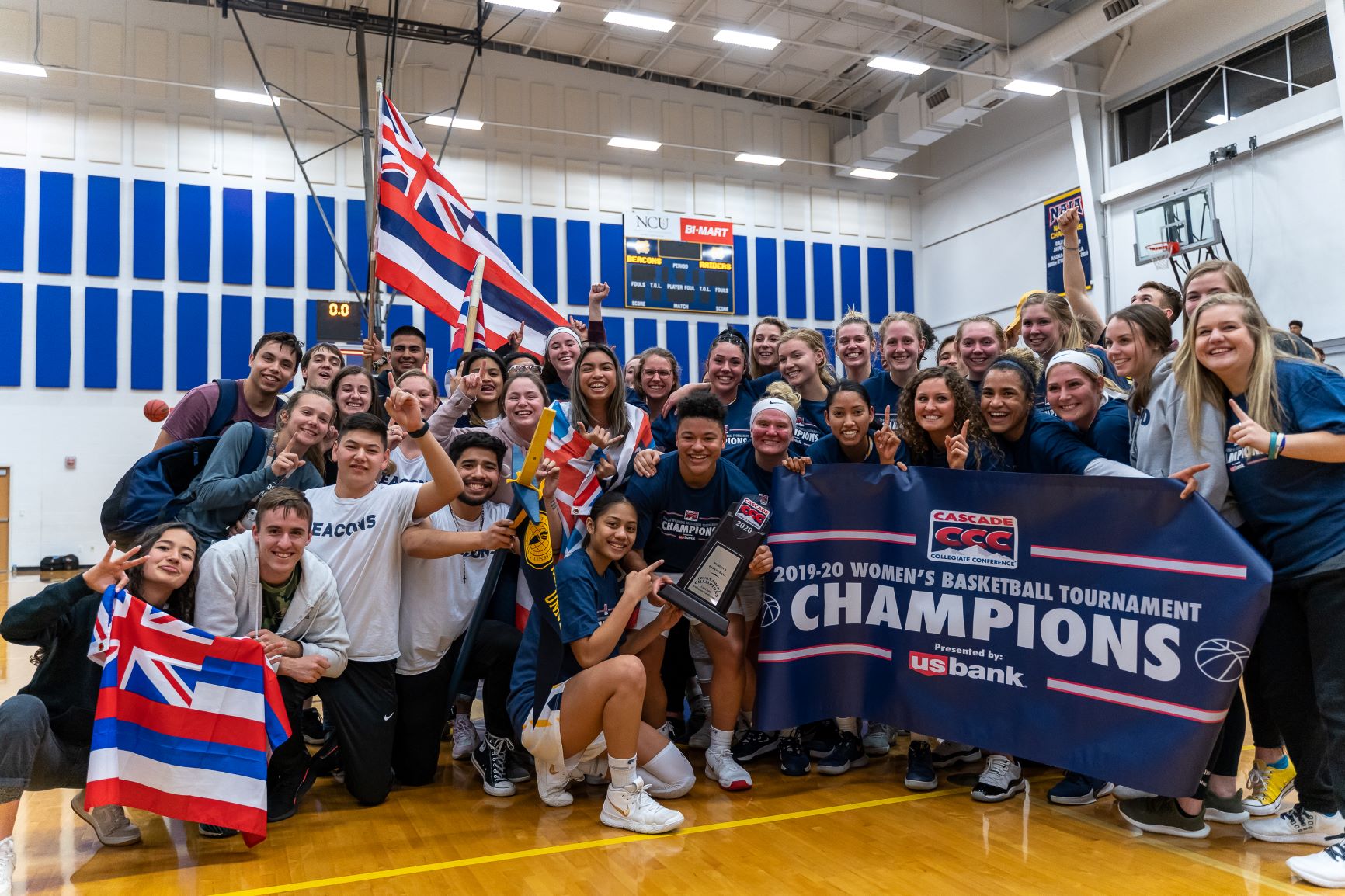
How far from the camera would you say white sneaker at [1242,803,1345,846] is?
11.2ft

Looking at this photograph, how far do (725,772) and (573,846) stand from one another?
0.92 metres

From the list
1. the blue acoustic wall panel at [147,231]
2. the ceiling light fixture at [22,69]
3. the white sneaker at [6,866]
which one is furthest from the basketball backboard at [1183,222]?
the ceiling light fixture at [22,69]

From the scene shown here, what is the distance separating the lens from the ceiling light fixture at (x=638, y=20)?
13195 millimetres

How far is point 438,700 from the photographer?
4398 mm

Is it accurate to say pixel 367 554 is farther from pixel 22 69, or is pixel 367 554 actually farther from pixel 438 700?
pixel 22 69

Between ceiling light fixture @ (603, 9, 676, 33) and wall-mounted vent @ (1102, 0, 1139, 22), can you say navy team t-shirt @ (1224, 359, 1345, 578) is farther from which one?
wall-mounted vent @ (1102, 0, 1139, 22)

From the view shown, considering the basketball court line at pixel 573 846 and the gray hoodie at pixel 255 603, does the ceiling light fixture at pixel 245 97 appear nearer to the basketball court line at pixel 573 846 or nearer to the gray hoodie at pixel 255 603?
the gray hoodie at pixel 255 603

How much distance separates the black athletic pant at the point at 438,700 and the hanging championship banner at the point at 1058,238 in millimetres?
14652

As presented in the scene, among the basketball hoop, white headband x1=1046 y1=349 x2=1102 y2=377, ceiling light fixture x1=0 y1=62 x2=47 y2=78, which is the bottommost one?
white headband x1=1046 y1=349 x2=1102 y2=377

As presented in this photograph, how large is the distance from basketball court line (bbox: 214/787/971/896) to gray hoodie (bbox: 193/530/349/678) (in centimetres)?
95

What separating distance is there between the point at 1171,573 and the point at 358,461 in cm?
340

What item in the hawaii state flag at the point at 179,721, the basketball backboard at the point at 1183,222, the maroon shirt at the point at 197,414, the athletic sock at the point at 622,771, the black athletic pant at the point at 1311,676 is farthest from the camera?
the basketball backboard at the point at 1183,222

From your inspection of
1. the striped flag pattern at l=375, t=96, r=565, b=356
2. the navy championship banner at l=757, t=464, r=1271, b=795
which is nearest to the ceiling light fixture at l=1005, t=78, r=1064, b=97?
the striped flag pattern at l=375, t=96, r=565, b=356

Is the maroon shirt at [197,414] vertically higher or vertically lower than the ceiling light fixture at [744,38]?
lower
